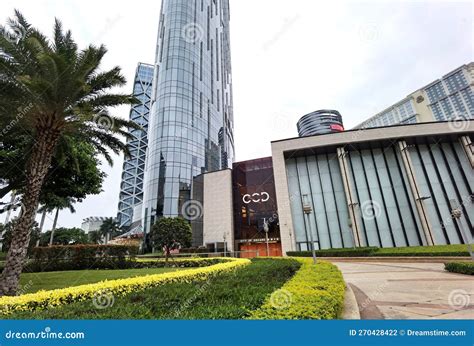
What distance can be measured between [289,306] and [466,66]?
131m

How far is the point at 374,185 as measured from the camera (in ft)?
98.6

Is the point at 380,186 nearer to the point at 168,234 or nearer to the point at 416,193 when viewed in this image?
the point at 416,193

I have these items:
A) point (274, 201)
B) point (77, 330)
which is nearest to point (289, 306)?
point (77, 330)

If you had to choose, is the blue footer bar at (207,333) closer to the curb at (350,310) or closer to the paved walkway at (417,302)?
the curb at (350,310)

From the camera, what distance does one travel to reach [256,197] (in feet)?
126

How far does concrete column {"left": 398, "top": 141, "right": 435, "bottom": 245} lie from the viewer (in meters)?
26.1

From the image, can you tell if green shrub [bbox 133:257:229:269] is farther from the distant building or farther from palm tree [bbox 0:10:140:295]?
the distant building

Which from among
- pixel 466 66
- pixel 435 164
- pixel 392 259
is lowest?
pixel 392 259

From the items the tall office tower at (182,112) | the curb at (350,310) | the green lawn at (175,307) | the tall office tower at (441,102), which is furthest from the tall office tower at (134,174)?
the tall office tower at (441,102)

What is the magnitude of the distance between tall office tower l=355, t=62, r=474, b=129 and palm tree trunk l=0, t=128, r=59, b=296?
371ft

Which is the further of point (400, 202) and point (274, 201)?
point (274, 201)

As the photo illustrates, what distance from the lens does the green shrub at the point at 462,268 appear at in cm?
935

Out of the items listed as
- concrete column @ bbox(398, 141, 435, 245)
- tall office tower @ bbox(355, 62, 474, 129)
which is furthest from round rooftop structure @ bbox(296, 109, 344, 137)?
concrete column @ bbox(398, 141, 435, 245)

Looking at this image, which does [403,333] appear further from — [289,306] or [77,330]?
[77,330]
